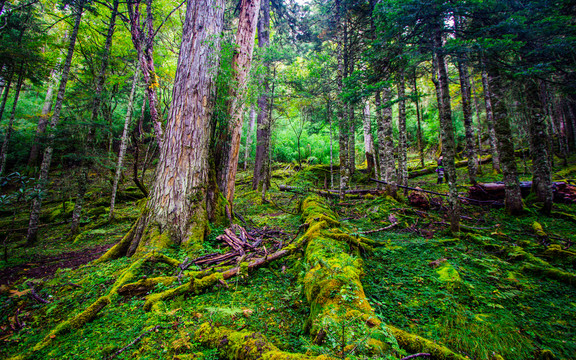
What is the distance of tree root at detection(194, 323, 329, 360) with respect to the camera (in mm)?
1479

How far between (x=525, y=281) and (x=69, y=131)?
12902mm

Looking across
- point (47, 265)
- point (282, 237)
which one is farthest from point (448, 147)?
point (47, 265)

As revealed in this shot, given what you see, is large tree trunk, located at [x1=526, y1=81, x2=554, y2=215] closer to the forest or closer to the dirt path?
the forest

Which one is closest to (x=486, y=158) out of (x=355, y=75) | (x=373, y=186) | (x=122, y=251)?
(x=373, y=186)

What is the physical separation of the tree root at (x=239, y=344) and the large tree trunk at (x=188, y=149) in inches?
103

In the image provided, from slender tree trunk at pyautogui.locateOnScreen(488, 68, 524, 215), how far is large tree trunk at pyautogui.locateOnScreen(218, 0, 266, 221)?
7.80m

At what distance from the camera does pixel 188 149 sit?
4805 millimetres

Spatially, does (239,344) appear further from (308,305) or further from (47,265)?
(47,265)

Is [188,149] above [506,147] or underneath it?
underneath

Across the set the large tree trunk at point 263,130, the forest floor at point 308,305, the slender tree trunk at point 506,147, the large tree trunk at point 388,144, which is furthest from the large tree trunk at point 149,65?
the slender tree trunk at point 506,147

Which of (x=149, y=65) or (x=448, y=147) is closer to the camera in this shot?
(x=448, y=147)

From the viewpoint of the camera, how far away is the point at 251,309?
250 cm

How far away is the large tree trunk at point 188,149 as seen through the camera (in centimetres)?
435

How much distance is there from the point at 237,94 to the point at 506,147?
855cm
